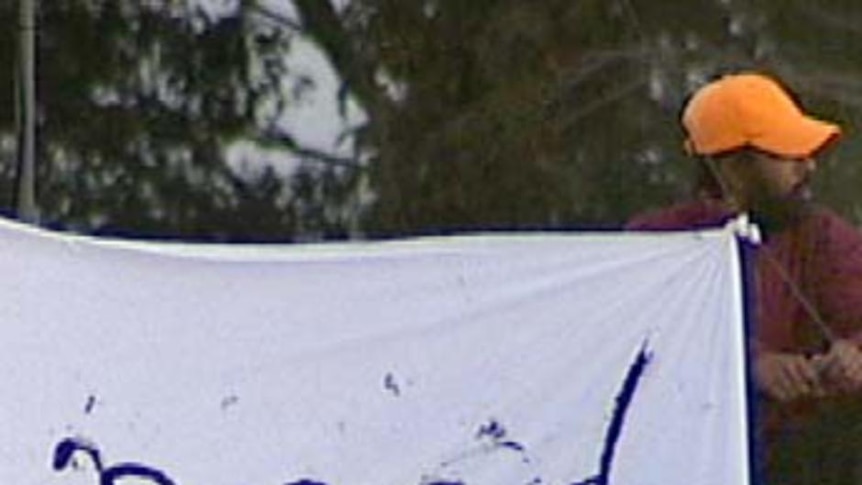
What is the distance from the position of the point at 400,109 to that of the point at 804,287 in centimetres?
269

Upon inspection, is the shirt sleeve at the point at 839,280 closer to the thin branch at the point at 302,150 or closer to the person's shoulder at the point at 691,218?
the person's shoulder at the point at 691,218

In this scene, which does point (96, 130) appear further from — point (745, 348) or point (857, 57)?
point (745, 348)

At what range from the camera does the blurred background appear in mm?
6004

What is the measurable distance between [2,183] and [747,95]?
2818 mm

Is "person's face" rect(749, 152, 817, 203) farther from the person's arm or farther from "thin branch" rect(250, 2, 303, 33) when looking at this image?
"thin branch" rect(250, 2, 303, 33)

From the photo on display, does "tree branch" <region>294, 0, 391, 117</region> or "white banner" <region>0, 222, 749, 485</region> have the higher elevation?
"tree branch" <region>294, 0, 391, 117</region>

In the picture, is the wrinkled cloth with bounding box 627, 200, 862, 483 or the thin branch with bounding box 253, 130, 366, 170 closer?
the wrinkled cloth with bounding box 627, 200, 862, 483

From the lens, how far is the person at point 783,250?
354 centimetres

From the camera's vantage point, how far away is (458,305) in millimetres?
3279

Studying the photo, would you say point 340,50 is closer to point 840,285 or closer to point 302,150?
point 302,150

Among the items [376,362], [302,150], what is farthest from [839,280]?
[302,150]

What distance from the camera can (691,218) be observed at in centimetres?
366

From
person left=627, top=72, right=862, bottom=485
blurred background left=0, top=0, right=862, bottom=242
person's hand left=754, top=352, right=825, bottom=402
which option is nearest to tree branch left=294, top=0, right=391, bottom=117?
blurred background left=0, top=0, right=862, bottom=242

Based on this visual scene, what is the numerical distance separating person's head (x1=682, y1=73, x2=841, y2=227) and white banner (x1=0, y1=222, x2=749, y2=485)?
9.2 inches
